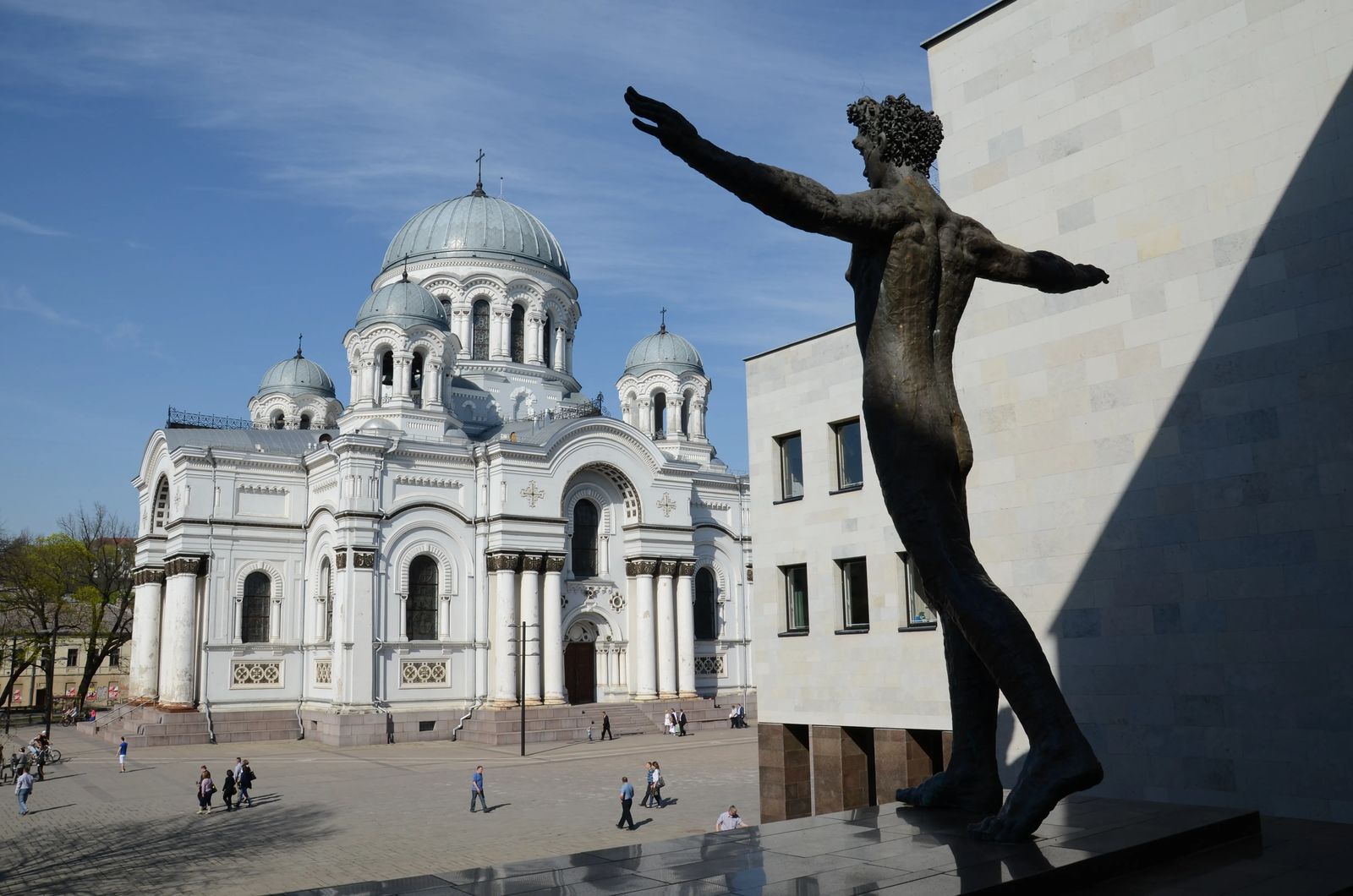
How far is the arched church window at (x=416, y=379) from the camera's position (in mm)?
41844

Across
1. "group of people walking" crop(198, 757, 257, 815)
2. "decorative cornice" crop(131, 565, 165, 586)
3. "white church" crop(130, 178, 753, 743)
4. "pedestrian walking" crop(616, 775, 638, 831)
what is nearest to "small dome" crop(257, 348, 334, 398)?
"white church" crop(130, 178, 753, 743)

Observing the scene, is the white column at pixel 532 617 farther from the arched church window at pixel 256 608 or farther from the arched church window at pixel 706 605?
the arched church window at pixel 256 608

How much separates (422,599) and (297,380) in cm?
1777

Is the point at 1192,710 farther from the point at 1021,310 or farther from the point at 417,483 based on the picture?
the point at 417,483

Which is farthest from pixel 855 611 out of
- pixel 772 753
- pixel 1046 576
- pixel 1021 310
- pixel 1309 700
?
pixel 1309 700

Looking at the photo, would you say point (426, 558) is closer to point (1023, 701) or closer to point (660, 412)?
point (660, 412)

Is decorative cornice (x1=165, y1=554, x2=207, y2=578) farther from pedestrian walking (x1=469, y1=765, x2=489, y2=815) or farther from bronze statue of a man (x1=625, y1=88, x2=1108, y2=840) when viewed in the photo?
bronze statue of a man (x1=625, y1=88, x2=1108, y2=840)

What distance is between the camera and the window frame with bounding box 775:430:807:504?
19205 millimetres

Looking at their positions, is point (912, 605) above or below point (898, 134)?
below

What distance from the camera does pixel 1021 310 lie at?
1416 centimetres

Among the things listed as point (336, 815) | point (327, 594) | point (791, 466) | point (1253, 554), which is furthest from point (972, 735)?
point (327, 594)

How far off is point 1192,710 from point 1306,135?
603 centimetres

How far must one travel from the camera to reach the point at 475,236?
160 feet

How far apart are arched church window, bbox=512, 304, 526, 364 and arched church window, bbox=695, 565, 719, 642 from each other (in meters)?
12.2
